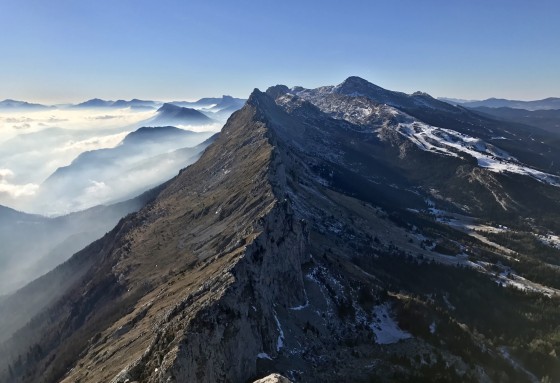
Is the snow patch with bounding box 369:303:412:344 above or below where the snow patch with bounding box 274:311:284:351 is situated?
below

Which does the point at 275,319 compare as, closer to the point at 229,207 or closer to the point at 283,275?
the point at 283,275

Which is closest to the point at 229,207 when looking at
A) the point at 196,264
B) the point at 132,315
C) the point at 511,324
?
the point at 196,264

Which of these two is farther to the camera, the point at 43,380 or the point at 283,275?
the point at 43,380

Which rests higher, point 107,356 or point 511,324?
point 107,356

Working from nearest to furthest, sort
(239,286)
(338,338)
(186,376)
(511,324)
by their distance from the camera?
(186,376) < (239,286) < (338,338) < (511,324)

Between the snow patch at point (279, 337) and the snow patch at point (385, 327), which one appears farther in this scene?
the snow patch at point (385, 327)

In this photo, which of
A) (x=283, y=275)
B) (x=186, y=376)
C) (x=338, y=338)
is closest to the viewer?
(x=186, y=376)

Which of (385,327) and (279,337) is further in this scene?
(385,327)

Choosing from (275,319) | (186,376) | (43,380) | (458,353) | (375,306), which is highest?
(186,376)

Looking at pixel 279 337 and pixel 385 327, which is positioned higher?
pixel 279 337

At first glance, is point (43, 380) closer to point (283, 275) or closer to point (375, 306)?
point (283, 275)

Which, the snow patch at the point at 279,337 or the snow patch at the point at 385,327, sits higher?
the snow patch at the point at 279,337
